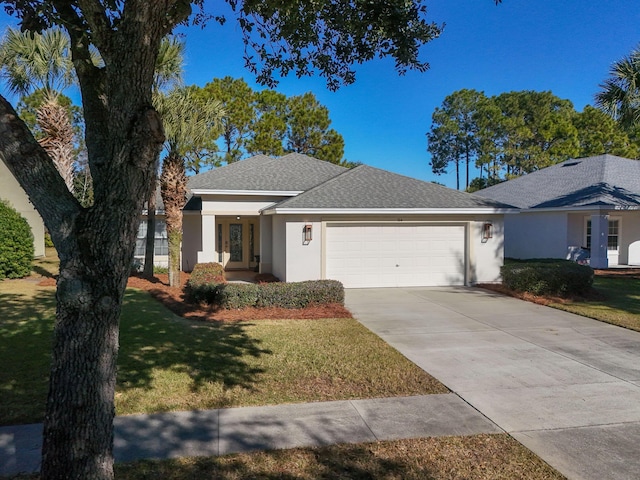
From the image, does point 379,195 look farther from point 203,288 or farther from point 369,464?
point 369,464

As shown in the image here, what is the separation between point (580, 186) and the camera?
21.0 metres

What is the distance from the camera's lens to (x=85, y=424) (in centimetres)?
258

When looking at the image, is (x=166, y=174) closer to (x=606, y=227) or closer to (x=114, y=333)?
(x=114, y=333)

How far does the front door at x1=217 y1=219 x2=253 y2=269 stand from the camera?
19578 mm

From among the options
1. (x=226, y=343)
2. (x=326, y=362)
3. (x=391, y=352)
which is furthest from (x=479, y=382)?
(x=226, y=343)

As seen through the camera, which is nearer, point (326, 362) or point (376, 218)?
point (326, 362)

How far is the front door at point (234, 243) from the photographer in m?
19.6

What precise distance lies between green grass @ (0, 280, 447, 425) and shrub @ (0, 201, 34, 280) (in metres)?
7.11

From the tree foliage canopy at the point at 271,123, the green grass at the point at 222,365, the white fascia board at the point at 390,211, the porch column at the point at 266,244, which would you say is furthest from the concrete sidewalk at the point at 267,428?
the tree foliage canopy at the point at 271,123

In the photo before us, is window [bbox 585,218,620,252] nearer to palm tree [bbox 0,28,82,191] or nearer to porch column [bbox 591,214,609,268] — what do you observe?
porch column [bbox 591,214,609,268]

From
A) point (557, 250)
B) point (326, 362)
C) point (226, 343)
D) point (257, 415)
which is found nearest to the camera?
point (257, 415)

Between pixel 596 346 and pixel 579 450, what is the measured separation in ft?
14.2

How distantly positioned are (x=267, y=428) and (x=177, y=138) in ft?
37.6

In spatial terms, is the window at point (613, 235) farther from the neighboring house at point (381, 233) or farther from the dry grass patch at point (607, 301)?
the neighboring house at point (381, 233)
